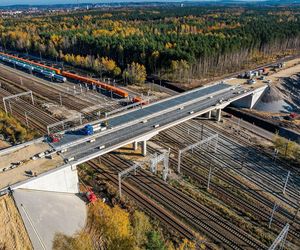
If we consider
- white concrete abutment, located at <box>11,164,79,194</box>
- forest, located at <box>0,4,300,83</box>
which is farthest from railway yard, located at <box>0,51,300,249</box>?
forest, located at <box>0,4,300,83</box>

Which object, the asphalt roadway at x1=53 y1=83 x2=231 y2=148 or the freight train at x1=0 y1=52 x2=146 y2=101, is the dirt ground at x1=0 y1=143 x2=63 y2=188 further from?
the freight train at x1=0 y1=52 x2=146 y2=101

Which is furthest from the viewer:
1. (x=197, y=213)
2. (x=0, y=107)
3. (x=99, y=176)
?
(x=0, y=107)

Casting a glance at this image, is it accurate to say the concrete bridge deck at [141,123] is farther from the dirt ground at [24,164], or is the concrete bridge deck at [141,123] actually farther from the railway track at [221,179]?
the railway track at [221,179]

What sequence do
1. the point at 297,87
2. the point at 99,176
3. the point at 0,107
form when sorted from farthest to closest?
the point at 297,87, the point at 0,107, the point at 99,176

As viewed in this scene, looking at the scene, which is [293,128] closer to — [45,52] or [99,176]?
[99,176]

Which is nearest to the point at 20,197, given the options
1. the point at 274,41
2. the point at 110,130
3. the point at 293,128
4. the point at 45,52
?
the point at 110,130

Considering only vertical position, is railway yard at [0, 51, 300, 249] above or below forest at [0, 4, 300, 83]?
below

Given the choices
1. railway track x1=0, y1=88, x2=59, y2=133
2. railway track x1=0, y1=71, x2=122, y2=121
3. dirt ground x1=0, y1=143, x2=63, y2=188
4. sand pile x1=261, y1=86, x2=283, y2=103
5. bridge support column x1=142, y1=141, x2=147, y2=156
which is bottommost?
railway track x1=0, y1=88, x2=59, y2=133

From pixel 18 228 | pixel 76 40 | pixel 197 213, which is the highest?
pixel 76 40
